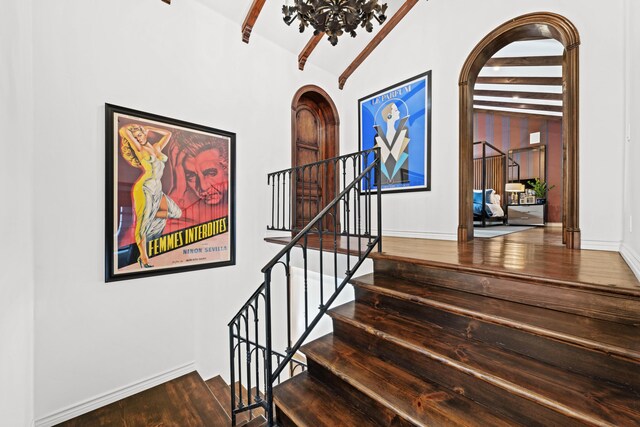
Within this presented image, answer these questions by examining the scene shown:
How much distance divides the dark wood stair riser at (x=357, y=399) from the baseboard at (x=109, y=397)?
1.71 metres

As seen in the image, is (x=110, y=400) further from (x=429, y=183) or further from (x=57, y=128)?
(x=429, y=183)

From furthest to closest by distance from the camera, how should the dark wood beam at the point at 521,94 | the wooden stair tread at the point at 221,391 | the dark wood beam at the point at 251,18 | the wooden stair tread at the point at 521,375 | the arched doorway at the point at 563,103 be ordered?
the dark wood beam at the point at 521,94 → the dark wood beam at the point at 251,18 → the wooden stair tread at the point at 221,391 → the arched doorway at the point at 563,103 → the wooden stair tread at the point at 521,375

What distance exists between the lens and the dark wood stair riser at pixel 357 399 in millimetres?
1222

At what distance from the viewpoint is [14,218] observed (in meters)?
1.36

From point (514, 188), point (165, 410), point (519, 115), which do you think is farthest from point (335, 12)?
point (519, 115)

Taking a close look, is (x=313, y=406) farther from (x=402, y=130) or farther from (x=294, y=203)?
(x=402, y=130)

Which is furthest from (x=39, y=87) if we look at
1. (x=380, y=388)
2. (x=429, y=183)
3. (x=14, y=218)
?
(x=429, y=183)

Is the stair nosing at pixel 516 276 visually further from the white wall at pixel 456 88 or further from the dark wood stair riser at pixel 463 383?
the white wall at pixel 456 88

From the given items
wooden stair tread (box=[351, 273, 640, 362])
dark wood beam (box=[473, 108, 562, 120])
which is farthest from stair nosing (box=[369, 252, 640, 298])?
dark wood beam (box=[473, 108, 562, 120])

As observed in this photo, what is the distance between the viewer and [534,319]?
1.31m

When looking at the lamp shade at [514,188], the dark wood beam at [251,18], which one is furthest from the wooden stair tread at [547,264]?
the lamp shade at [514,188]

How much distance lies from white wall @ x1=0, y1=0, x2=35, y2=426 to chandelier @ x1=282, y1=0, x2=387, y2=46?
1.85m

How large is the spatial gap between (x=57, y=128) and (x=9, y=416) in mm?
1879

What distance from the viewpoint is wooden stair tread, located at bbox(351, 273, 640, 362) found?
3.58ft
